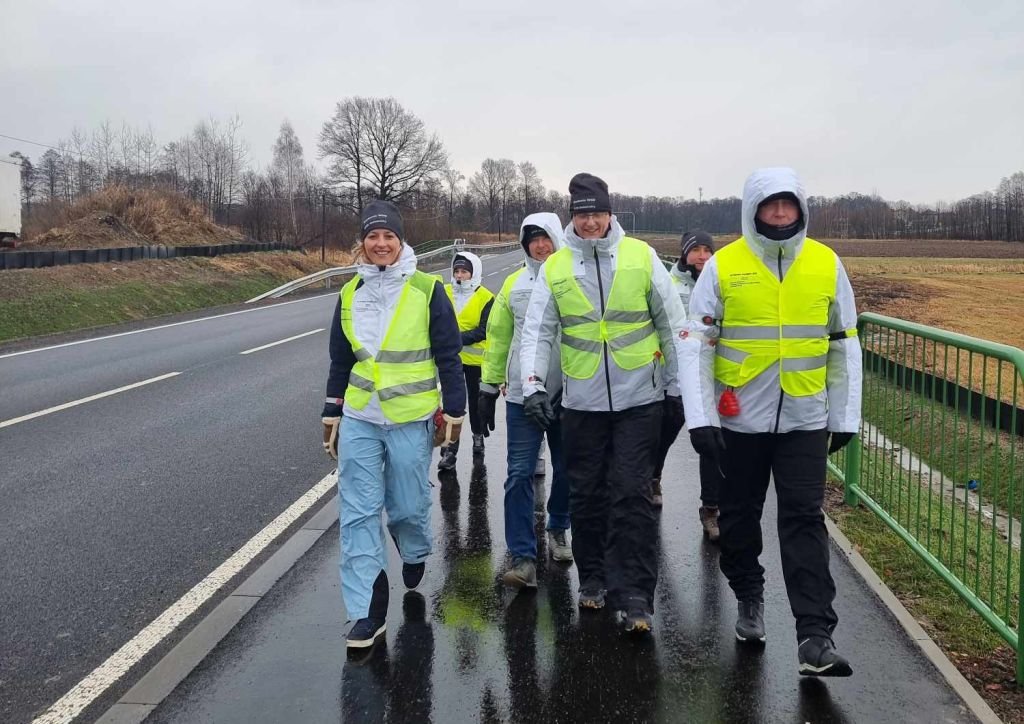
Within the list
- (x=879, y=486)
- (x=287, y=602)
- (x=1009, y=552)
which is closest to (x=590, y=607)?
(x=287, y=602)

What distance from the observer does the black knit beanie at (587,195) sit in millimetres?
4289

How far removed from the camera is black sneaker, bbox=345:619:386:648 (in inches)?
156

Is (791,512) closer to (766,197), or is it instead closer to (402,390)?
(766,197)

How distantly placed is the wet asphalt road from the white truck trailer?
84.3ft

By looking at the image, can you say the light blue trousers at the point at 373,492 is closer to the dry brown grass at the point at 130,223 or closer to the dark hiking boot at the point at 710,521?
the dark hiking boot at the point at 710,521

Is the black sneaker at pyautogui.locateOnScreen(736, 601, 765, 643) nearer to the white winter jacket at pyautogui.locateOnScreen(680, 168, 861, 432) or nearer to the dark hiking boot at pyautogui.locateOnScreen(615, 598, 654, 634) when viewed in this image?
the dark hiking boot at pyautogui.locateOnScreen(615, 598, 654, 634)

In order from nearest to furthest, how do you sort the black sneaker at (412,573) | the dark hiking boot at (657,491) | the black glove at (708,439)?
the black glove at (708,439), the black sneaker at (412,573), the dark hiking boot at (657,491)

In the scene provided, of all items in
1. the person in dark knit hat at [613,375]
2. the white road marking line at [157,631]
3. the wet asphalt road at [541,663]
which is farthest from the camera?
the person in dark knit hat at [613,375]

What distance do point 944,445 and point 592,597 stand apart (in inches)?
85.9

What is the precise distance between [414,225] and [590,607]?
69080 mm

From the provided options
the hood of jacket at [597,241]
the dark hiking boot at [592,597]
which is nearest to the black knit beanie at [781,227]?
the hood of jacket at [597,241]

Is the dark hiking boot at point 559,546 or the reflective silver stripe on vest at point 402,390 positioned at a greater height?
the reflective silver stripe on vest at point 402,390

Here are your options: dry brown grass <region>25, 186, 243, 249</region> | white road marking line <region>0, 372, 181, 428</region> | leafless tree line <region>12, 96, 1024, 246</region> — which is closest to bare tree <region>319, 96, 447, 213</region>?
leafless tree line <region>12, 96, 1024, 246</region>

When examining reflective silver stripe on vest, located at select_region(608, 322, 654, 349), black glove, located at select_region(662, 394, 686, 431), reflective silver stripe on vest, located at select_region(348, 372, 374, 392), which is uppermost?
reflective silver stripe on vest, located at select_region(608, 322, 654, 349)
